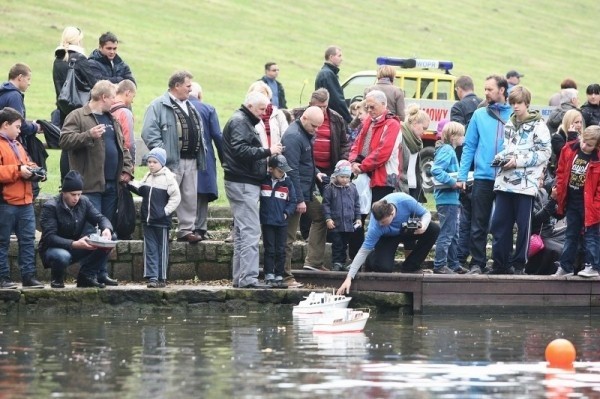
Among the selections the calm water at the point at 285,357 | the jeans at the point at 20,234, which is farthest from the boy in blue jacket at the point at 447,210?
the jeans at the point at 20,234

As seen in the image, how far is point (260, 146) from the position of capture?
61.1 ft

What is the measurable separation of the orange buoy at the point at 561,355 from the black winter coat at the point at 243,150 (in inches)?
208

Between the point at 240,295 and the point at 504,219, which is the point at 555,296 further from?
the point at 240,295

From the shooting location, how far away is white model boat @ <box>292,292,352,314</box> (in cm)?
1756

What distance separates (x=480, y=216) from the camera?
19328 millimetres

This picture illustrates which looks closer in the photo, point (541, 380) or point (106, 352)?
point (541, 380)

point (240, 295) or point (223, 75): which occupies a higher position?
point (223, 75)

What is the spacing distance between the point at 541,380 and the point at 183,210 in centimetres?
704

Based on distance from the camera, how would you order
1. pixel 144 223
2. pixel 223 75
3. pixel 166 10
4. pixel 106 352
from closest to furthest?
pixel 106 352, pixel 144 223, pixel 223 75, pixel 166 10

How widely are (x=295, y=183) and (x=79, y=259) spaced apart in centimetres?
266

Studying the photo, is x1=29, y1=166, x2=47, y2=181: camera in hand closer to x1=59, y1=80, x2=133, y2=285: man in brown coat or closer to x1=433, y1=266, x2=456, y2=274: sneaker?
x1=59, y1=80, x2=133, y2=285: man in brown coat

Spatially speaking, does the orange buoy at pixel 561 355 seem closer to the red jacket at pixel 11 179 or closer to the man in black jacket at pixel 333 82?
the red jacket at pixel 11 179

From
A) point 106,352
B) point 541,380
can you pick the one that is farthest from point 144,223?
point 541,380

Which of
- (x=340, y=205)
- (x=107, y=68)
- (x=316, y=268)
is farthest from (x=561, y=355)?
(x=107, y=68)
